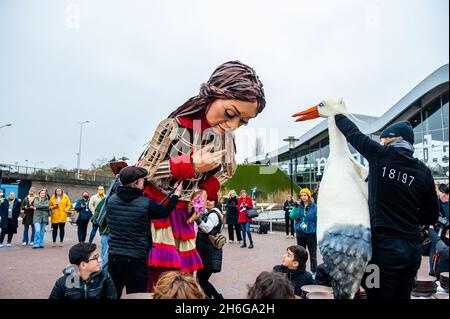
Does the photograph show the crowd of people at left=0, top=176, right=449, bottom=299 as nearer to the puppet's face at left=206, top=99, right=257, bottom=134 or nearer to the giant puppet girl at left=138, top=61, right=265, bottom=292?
Answer: the giant puppet girl at left=138, top=61, right=265, bottom=292

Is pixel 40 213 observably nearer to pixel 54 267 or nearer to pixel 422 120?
pixel 54 267

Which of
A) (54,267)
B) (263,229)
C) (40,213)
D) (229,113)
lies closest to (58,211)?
(40,213)

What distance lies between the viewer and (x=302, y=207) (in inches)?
235

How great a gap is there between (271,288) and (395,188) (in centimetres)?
78

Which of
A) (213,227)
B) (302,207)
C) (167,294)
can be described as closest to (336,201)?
(167,294)

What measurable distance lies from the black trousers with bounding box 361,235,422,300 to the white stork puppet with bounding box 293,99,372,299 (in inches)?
2.3

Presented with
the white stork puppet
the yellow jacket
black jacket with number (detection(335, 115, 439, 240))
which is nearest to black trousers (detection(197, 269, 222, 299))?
the white stork puppet

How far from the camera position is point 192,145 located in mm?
2281

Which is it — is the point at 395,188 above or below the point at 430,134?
below

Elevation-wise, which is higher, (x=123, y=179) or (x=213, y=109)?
(x=213, y=109)

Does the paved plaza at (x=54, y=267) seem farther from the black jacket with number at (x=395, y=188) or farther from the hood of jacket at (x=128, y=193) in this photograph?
the black jacket with number at (x=395, y=188)

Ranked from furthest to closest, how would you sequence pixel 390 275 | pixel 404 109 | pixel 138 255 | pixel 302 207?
pixel 404 109 < pixel 302 207 < pixel 138 255 < pixel 390 275
